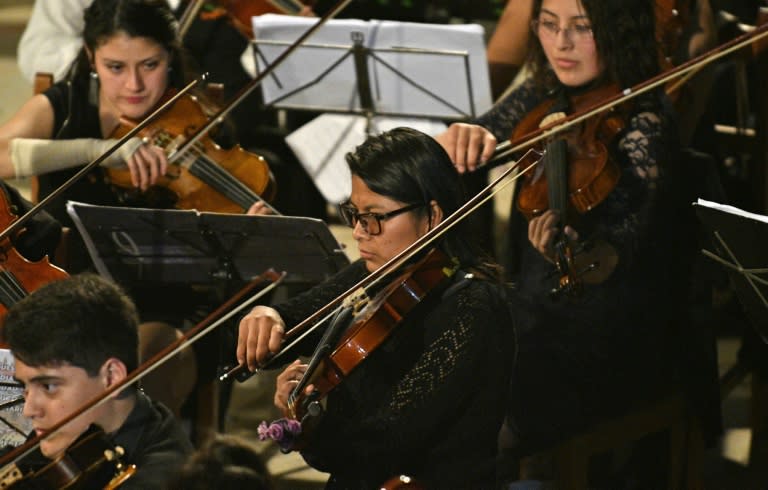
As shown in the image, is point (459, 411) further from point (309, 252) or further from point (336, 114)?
point (336, 114)

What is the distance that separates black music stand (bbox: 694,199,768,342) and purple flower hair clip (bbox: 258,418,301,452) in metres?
0.80

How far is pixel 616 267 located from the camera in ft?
9.41

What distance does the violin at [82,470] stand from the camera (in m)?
1.99

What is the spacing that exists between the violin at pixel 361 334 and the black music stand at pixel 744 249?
0.48 metres

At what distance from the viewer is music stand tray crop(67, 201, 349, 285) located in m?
2.91

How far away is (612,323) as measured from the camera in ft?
9.59

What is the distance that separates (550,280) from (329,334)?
0.84m

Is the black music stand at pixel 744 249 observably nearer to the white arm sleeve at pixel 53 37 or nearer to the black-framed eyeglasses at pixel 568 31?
the black-framed eyeglasses at pixel 568 31

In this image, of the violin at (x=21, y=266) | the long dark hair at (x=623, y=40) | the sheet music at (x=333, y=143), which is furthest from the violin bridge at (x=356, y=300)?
the sheet music at (x=333, y=143)

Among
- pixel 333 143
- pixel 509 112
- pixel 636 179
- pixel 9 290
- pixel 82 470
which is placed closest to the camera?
pixel 82 470

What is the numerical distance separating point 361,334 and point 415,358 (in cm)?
11

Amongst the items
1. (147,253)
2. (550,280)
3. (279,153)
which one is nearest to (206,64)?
(279,153)

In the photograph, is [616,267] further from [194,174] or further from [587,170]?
[194,174]

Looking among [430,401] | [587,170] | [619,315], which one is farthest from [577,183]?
[430,401]
